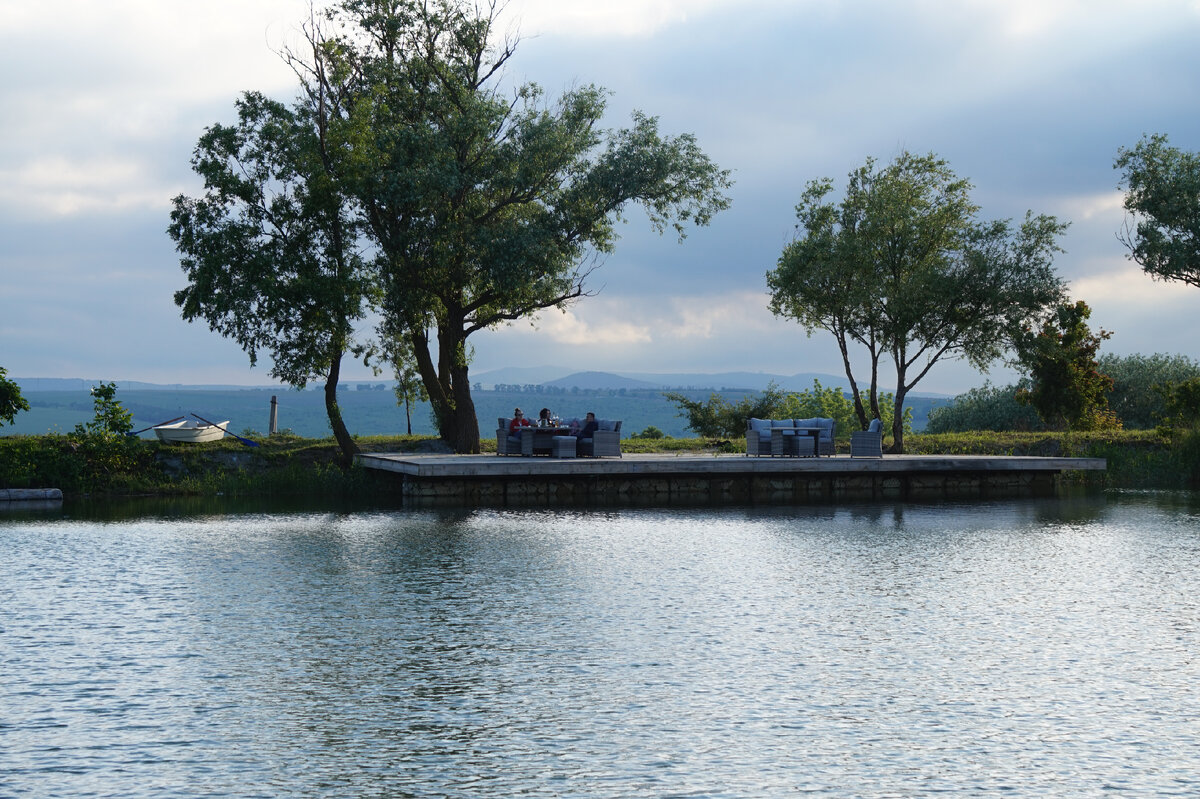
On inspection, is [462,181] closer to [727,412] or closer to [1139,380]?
[727,412]

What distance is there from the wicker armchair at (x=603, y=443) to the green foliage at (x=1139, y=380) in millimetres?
34442

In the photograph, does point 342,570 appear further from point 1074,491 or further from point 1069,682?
point 1074,491

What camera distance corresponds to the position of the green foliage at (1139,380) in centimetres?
5122

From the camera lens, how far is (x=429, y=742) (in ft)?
21.2

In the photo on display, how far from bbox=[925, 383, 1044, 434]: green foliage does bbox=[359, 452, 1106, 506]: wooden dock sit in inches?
1035

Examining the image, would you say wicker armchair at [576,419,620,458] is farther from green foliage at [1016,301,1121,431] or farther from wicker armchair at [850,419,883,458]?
green foliage at [1016,301,1121,431]

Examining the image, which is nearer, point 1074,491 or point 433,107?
point 1074,491

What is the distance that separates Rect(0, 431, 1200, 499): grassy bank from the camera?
24016 mm

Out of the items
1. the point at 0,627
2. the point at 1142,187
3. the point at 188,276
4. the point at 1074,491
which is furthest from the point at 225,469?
the point at 1142,187

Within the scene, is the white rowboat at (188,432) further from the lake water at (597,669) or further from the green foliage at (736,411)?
the green foliage at (736,411)

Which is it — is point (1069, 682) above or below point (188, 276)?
below

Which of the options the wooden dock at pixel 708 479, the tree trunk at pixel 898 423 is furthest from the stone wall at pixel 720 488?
the tree trunk at pixel 898 423

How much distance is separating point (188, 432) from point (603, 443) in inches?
419

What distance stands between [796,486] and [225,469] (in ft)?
44.4
